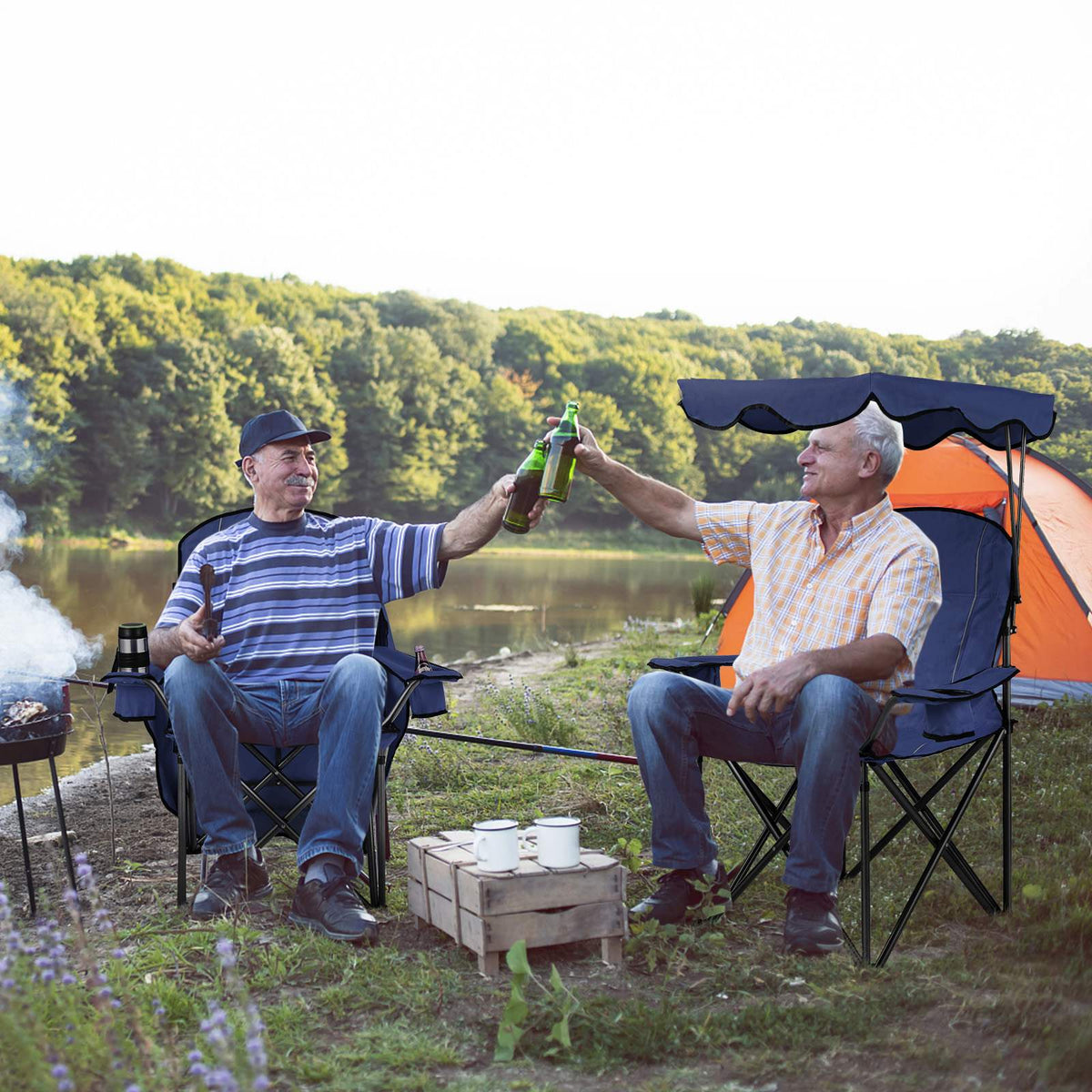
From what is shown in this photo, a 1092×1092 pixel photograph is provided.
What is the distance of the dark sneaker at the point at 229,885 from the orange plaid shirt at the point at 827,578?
111 centimetres

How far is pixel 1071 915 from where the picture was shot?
2318 millimetres

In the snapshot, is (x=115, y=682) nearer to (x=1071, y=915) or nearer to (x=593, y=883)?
(x=593, y=883)

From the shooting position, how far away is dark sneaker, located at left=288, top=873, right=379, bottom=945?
226 cm

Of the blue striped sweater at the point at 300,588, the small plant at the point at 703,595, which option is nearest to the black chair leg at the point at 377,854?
the blue striped sweater at the point at 300,588

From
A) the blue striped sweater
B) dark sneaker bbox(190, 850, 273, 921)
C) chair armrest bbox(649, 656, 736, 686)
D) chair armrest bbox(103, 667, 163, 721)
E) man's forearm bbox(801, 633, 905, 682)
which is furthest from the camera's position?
the blue striped sweater

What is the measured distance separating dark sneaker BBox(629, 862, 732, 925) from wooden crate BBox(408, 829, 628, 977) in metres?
0.18

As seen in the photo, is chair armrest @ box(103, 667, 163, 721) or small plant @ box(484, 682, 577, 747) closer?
chair armrest @ box(103, 667, 163, 721)

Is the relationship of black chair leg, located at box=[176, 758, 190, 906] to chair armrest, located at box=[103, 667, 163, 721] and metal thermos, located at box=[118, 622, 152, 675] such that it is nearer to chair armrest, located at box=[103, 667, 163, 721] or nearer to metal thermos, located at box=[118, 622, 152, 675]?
chair armrest, located at box=[103, 667, 163, 721]

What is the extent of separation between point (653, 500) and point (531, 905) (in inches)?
39.7

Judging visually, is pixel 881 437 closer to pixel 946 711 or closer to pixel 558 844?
pixel 946 711

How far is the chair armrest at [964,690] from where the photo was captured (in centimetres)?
217

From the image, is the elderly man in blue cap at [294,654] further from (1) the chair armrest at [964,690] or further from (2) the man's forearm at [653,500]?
(1) the chair armrest at [964,690]

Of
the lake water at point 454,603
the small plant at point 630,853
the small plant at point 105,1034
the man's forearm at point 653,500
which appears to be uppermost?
the man's forearm at point 653,500

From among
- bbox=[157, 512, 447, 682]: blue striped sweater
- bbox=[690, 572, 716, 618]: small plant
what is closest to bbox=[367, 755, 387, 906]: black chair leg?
bbox=[157, 512, 447, 682]: blue striped sweater
